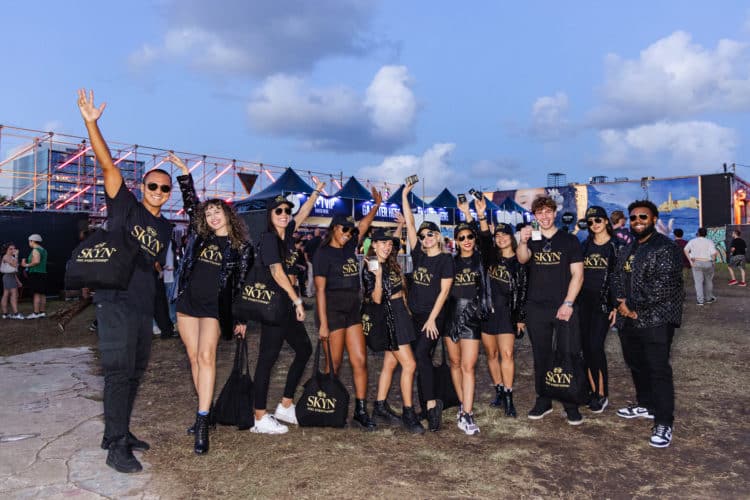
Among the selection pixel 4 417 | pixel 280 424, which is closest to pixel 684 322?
pixel 280 424

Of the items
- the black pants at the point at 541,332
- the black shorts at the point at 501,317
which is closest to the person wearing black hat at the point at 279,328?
the black shorts at the point at 501,317

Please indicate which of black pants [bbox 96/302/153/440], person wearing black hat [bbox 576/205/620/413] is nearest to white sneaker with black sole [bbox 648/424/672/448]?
person wearing black hat [bbox 576/205/620/413]

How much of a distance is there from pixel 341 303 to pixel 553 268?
6.36 ft

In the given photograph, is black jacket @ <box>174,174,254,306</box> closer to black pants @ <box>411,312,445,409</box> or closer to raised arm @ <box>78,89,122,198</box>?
raised arm @ <box>78,89,122,198</box>

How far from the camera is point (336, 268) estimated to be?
179 inches

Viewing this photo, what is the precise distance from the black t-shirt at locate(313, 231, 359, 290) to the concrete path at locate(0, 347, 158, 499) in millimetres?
1934

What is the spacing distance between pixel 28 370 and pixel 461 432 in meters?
5.69

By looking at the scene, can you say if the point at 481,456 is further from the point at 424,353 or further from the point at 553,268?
the point at 553,268

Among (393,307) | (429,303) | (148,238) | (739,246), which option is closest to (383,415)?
(393,307)

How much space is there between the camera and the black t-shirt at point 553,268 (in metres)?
4.72

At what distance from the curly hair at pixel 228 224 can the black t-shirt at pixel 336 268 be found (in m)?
0.67

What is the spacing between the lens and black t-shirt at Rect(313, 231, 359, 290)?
452cm

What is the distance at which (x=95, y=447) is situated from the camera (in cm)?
400

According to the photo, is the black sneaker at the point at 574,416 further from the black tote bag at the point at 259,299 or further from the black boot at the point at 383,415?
the black tote bag at the point at 259,299
